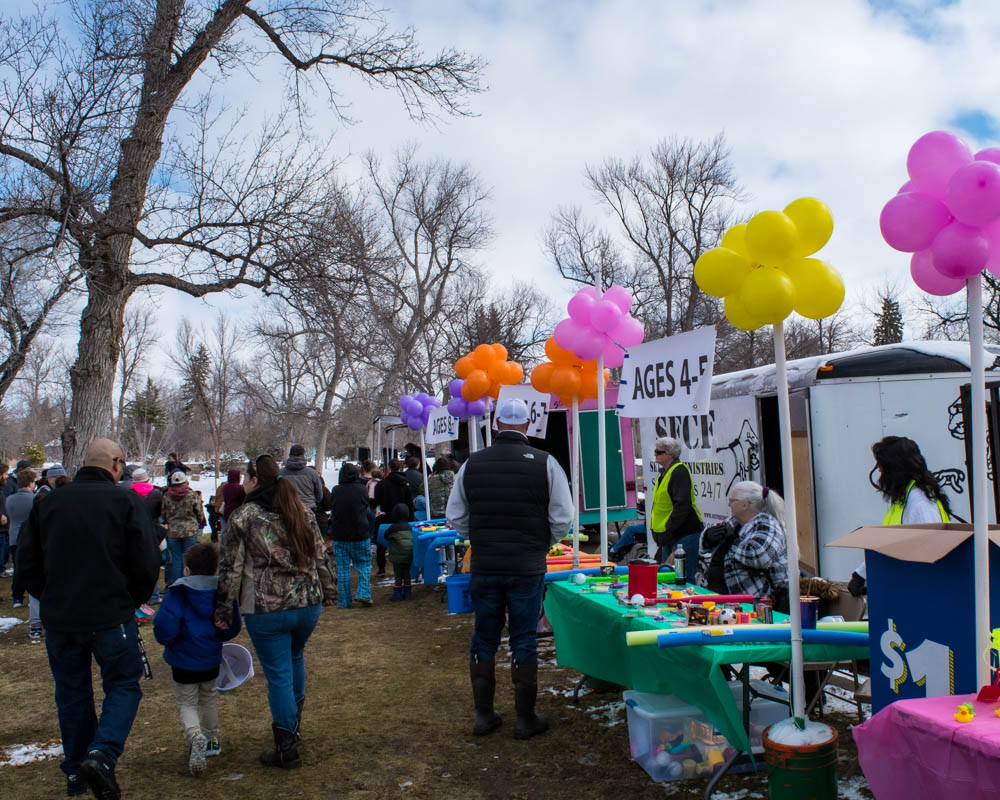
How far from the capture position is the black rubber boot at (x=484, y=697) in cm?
486

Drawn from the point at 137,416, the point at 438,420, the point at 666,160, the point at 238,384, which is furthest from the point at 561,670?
the point at 137,416

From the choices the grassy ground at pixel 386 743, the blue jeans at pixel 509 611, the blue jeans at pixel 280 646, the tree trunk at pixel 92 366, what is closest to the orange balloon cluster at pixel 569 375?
the grassy ground at pixel 386 743

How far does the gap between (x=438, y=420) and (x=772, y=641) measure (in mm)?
7740

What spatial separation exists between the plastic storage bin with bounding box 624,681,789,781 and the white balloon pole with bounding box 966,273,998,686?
5.30 feet

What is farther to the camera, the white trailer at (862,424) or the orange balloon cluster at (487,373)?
the orange balloon cluster at (487,373)

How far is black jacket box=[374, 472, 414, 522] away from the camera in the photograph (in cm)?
1021

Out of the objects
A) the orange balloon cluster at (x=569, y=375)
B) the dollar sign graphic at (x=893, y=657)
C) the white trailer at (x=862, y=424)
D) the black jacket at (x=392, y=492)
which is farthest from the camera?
the black jacket at (x=392, y=492)

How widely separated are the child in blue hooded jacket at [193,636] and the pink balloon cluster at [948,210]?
12.1ft

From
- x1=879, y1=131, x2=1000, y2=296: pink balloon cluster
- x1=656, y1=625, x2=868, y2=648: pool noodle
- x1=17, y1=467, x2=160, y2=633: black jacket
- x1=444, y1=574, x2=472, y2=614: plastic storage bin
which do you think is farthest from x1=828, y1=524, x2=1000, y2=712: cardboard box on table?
x1=444, y1=574, x2=472, y2=614: plastic storage bin

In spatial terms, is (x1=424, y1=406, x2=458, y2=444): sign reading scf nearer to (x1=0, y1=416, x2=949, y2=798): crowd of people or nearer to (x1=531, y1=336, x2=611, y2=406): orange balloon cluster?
(x1=531, y1=336, x2=611, y2=406): orange balloon cluster

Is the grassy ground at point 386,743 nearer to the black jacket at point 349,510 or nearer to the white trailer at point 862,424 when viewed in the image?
the black jacket at point 349,510

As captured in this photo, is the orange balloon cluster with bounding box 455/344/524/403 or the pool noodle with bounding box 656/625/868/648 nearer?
the pool noodle with bounding box 656/625/868/648

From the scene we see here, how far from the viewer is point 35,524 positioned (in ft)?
14.1

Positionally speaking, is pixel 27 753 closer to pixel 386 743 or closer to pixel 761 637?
pixel 386 743
